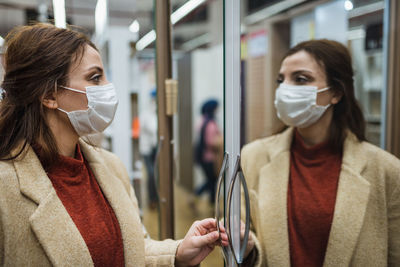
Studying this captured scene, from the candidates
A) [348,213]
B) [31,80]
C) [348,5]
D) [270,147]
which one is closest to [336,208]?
[348,213]

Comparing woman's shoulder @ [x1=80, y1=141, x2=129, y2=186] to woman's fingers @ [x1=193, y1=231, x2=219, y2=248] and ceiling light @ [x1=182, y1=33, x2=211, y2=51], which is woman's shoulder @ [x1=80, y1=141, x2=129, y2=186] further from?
ceiling light @ [x1=182, y1=33, x2=211, y2=51]

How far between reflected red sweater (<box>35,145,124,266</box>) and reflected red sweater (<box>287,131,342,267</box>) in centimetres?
66

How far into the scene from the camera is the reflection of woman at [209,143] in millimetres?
4242

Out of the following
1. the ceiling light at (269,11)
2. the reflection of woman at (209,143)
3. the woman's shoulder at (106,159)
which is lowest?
the reflection of woman at (209,143)

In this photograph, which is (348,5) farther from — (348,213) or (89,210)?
(89,210)

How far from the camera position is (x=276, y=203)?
128 centimetres

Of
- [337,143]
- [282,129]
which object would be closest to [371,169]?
[337,143]

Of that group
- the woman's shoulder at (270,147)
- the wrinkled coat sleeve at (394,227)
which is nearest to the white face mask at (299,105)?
the woman's shoulder at (270,147)

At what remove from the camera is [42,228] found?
37.1 inches

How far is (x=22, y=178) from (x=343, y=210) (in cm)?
111

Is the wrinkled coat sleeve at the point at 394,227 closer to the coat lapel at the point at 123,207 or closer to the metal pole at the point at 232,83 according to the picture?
the metal pole at the point at 232,83

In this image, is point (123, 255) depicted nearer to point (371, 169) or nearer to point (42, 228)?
point (42, 228)

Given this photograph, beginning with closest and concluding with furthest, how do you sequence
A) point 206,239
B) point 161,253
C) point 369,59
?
point 206,239 < point 161,253 < point 369,59

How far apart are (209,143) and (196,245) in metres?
3.22
